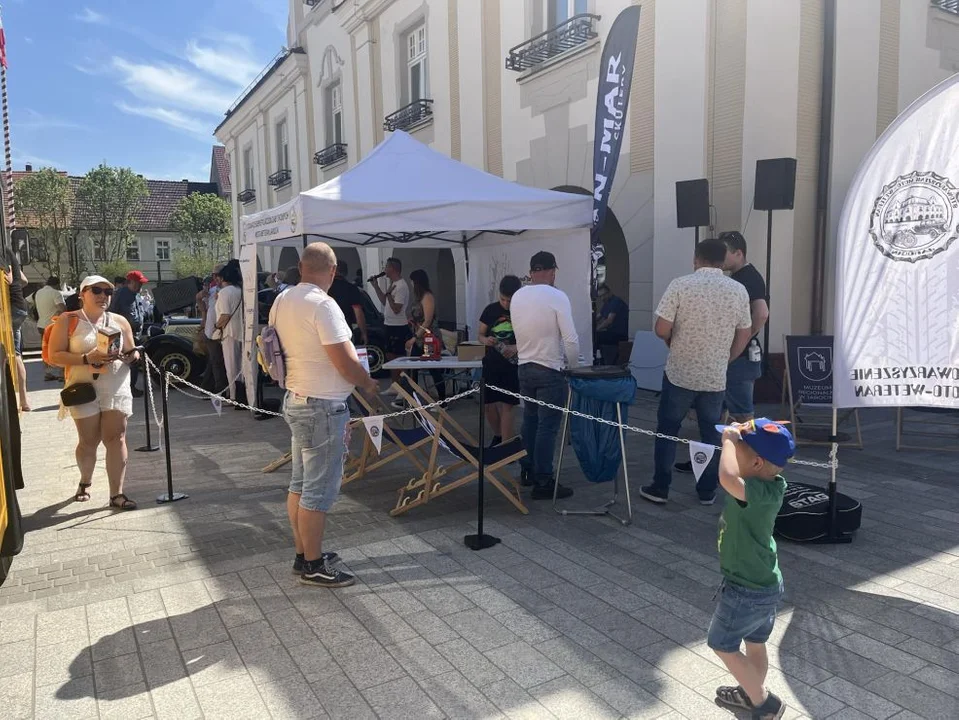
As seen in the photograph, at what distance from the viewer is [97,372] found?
4.82 m

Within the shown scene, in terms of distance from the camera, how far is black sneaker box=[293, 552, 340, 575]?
3.78m

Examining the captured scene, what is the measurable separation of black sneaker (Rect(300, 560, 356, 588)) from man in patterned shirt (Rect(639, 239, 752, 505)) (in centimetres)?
231

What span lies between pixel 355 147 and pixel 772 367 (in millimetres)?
12974

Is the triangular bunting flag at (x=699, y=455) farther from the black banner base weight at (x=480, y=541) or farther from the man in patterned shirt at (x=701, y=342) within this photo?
the black banner base weight at (x=480, y=541)

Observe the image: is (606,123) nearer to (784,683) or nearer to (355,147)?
(784,683)

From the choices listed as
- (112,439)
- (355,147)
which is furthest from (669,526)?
(355,147)

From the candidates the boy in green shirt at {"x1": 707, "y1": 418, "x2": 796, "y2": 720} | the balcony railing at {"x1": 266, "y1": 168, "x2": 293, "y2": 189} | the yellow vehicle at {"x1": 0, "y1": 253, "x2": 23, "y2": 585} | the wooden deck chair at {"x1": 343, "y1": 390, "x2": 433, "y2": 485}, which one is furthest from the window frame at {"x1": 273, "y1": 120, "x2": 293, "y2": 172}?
the boy in green shirt at {"x1": 707, "y1": 418, "x2": 796, "y2": 720}

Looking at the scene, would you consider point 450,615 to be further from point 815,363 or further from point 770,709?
point 815,363

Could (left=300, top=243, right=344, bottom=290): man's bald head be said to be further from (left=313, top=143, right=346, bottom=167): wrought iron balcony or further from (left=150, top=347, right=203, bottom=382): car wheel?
(left=313, top=143, right=346, bottom=167): wrought iron balcony

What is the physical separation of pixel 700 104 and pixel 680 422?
5.46m

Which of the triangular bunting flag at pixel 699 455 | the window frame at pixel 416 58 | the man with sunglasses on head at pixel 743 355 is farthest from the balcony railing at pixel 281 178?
the triangular bunting flag at pixel 699 455

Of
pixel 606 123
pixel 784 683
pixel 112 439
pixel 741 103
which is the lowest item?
pixel 784 683

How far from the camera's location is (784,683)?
2773 millimetres

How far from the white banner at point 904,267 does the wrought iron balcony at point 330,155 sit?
16.6 m
